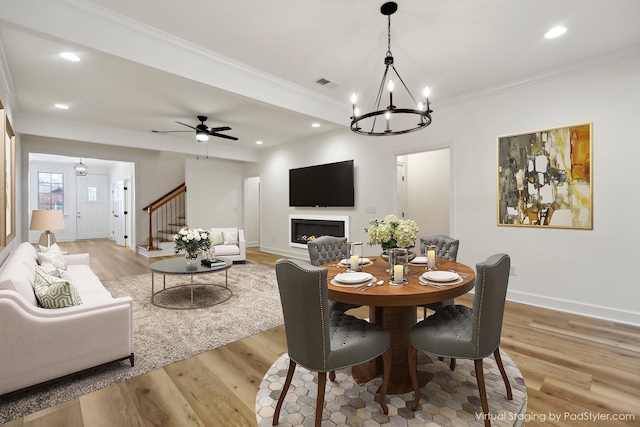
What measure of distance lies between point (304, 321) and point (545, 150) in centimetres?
361

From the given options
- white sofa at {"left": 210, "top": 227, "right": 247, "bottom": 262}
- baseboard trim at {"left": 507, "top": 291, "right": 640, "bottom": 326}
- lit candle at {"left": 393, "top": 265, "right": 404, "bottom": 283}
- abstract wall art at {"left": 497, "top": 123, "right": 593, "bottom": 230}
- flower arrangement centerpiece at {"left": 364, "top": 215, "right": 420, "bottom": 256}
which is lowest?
baseboard trim at {"left": 507, "top": 291, "right": 640, "bottom": 326}

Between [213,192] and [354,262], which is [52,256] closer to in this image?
[354,262]

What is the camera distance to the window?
9441 mm

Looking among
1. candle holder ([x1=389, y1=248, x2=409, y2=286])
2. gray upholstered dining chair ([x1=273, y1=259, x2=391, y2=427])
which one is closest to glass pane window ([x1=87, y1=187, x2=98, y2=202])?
gray upholstered dining chair ([x1=273, y1=259, x2=391, y2=427])

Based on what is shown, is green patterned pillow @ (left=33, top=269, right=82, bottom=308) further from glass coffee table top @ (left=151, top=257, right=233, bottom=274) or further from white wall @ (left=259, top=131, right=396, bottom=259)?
white wall @ (left=259, top=131, right=396, bottom=259)

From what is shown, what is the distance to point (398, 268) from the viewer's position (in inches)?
77.4

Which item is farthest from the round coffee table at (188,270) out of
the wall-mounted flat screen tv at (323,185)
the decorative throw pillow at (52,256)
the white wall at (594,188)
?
the white wall at (594,188)

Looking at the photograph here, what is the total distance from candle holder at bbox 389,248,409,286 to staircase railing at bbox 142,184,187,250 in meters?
7.02

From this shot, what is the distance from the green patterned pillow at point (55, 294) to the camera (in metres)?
2.15

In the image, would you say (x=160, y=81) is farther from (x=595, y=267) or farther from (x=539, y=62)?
(x=595, y=267)

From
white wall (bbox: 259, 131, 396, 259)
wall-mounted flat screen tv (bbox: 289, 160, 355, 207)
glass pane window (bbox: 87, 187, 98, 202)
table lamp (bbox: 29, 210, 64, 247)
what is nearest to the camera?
table lamp (bbox: 29, 210, 64, 247)

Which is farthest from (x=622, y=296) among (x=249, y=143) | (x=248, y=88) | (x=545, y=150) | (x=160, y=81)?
(x=249, y=143)

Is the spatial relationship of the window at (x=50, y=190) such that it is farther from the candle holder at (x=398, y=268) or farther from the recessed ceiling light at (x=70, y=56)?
the candle holder at (x=398, y=268)

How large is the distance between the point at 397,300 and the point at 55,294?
2.42 m
